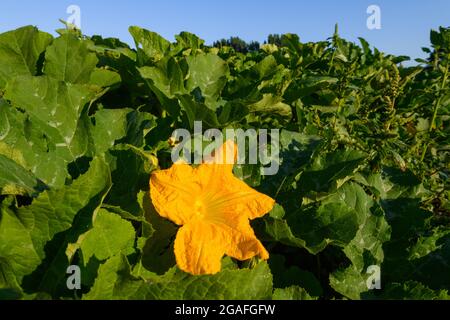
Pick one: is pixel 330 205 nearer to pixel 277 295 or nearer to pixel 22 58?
pixel 277 295

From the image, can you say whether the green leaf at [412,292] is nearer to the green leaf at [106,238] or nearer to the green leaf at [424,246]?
the green leaf at [424,246]

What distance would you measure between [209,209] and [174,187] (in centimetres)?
18

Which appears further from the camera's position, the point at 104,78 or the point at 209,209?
the point at 104,78

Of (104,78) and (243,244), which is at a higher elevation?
(104,78)

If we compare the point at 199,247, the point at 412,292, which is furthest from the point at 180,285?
the point at 412,292

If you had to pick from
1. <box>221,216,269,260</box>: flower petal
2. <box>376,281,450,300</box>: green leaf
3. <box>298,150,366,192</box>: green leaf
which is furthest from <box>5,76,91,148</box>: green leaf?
<box>376,281,450,300</box>: green leaf

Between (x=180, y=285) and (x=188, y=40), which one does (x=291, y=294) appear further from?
(x=188, y=40)

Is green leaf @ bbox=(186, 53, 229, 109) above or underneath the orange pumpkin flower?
above

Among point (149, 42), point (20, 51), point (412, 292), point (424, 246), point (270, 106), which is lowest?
point (412, 292)

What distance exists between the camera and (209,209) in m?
1.60

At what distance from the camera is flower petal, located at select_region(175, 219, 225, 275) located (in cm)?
132

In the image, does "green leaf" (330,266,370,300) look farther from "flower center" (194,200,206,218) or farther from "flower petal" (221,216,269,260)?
"flower center" (194,200,206,218)

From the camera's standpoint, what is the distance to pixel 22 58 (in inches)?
84.6
